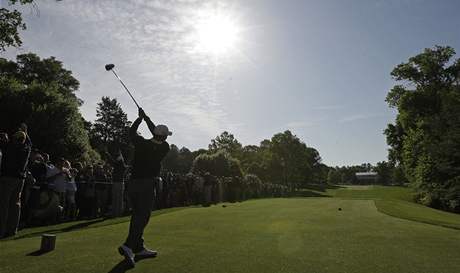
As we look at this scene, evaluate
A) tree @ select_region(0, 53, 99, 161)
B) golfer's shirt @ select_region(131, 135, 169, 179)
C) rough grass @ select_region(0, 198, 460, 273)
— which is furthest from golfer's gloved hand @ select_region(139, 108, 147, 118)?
tree @ select_region(0, 53, 99, 161)

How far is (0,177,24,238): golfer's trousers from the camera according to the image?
1089cm

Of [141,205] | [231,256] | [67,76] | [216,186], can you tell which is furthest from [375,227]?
[67,76]

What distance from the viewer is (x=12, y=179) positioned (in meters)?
11.0

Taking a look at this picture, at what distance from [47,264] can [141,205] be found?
6.21ft

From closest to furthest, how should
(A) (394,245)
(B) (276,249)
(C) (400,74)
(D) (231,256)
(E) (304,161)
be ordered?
(D) (231,256) < (B) (276,249) < (A) (394,245) < (C) (400,74) < (E) (304,161)

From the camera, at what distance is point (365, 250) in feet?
29.3

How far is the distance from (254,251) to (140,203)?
244cm

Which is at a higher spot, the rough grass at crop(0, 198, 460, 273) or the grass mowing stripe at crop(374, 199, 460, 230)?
the grass mowing stripe at crop(374, 199, 460, 230)

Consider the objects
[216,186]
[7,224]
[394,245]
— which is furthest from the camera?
[216,186]

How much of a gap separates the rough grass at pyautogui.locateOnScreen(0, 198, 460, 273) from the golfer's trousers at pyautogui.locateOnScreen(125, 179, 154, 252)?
1.96ft

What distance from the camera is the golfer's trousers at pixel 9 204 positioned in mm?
10891

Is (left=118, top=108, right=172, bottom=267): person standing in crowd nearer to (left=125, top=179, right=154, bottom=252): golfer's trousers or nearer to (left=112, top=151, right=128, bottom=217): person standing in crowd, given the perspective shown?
(left=125, top=179, right=154, bottom=252): golfer's trousers

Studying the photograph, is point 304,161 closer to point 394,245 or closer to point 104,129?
point 104,129

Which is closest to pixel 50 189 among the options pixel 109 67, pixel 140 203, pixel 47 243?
pixel 109 67
